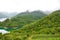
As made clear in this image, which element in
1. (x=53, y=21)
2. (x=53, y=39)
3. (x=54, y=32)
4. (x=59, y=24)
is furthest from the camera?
(x=53, y=21)

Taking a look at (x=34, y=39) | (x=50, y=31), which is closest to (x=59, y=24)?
(x=50, y=31)

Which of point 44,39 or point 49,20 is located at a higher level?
point 49,20

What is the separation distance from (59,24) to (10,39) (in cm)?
6247

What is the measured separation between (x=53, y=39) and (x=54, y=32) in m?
28.2

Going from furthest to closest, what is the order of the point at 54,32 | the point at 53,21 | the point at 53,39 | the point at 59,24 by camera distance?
the point at 53,21
the point at 59,24
the point at 54,32
the point at 53,39

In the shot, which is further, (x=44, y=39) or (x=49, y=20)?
(x=49, y=20)

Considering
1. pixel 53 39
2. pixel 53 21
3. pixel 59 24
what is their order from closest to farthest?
pixel 53 39, pixel 59 24, pixel 53 21

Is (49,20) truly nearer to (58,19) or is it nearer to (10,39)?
(58,19)

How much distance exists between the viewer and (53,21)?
16712 centimetres

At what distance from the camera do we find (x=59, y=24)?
507 ft

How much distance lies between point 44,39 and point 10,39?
20907mm

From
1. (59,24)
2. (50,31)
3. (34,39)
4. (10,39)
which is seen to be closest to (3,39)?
(10,39)

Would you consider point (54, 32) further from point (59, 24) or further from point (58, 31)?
point (59, 24)

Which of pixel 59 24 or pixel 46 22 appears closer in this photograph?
pixel 59 24
